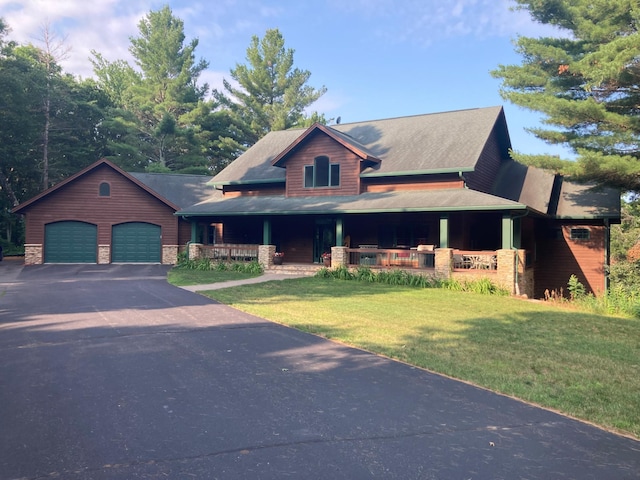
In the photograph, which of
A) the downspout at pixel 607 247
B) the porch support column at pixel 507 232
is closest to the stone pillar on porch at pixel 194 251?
the porch support column at pixel 507 232

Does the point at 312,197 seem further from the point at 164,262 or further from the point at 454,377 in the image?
the point at 454,377

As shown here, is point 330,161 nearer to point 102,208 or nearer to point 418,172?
point 418,172

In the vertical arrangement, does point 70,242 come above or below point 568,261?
above

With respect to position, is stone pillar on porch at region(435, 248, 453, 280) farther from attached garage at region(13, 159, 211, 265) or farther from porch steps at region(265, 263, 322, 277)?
attached garage at region(13, 159, 211, 265)

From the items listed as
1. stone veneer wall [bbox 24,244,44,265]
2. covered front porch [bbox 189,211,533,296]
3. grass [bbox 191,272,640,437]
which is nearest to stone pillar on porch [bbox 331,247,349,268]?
covered front porch [bbox 189,211,533,296]

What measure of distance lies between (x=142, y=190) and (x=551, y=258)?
66.9 feet

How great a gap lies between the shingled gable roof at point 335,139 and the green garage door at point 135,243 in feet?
27.9

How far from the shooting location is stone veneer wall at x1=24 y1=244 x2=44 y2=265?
23.7 m

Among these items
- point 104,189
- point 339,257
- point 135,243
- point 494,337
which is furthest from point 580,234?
point 104,189

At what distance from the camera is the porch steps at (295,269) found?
1909cm

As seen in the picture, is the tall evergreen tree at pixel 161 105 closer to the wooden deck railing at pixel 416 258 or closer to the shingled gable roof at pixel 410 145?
the shingled gable roof at pixel 410 145

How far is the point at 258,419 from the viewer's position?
438 cm

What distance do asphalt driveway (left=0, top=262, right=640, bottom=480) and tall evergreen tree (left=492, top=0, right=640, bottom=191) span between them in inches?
417

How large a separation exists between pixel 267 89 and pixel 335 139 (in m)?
26.1
